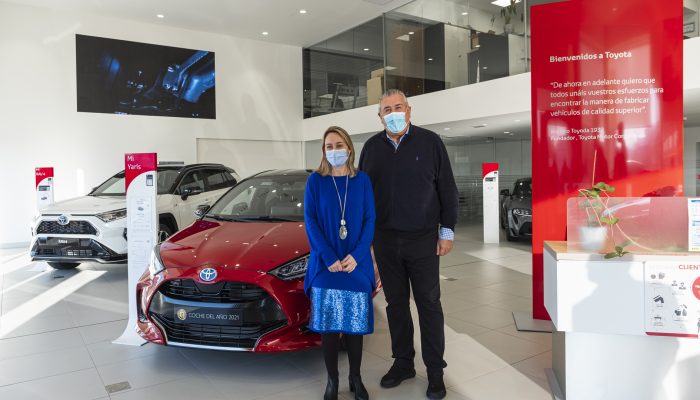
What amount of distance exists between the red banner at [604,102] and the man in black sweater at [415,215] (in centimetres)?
140

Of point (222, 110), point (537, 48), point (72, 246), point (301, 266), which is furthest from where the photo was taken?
point (222, 110)

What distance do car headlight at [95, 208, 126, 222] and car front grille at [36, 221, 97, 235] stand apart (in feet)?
0.48

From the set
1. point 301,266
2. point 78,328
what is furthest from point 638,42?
point 78,328

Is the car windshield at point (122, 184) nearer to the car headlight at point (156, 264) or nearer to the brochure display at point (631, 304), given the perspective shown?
the car headlight at point (156, 264)

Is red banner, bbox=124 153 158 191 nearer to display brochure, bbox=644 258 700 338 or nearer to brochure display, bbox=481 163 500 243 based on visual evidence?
display brochure, bbox=644 258 700 338

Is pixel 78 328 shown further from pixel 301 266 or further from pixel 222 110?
pixel 222 110

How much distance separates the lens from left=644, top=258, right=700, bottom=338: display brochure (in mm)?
2340

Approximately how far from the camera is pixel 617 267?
2.43 m

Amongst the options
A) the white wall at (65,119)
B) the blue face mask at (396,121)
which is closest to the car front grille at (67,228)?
the blue face mask at (396,121)

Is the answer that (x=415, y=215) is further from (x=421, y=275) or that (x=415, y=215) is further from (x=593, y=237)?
(x=593, y=237)

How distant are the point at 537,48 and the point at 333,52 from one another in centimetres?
988

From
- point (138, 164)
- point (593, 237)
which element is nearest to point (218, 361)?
point (138, 164)

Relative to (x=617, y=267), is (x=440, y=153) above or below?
above

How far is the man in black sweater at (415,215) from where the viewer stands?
2748mm
